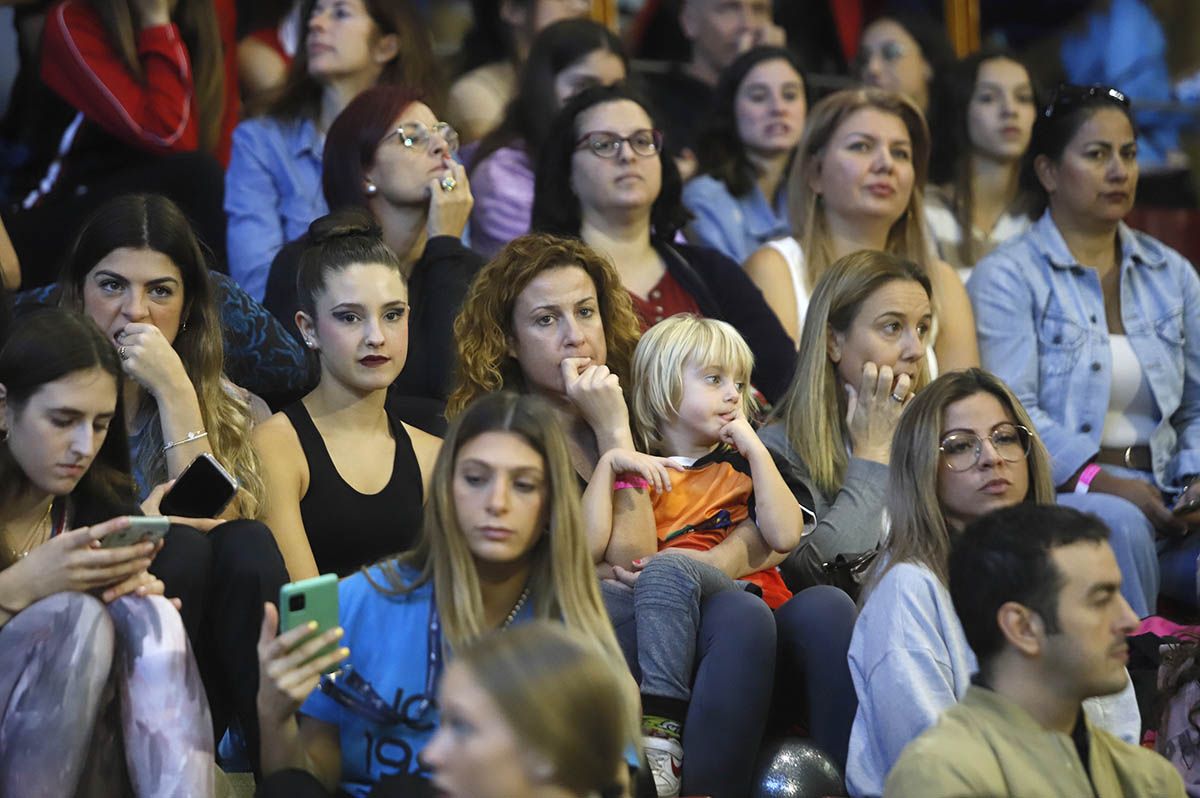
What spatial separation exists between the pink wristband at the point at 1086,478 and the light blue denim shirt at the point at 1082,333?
7cm

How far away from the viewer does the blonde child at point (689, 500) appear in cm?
296

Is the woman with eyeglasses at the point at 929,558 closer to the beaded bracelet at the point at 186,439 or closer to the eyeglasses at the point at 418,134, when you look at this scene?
the beaded bracelet at the point at 186,439

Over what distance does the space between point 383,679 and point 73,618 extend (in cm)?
47

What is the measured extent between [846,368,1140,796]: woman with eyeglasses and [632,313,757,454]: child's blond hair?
1.36 ft

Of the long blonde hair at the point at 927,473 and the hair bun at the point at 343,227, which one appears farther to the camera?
the hair bun at the point at 343,227

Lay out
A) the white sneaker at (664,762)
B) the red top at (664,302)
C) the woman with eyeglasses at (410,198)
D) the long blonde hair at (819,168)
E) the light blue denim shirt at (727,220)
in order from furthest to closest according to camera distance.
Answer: the light blue denim shirt at (727,220), the long blonde hair at (819,168), the red top at (664,302), the woman with eyeglasses at (410,198), the white sneaker at (664,762)

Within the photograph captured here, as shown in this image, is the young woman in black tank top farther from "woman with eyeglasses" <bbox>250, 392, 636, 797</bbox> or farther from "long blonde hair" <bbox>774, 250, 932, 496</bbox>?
"long blonde hair" <bbox>774, 250, 932, 496</bbox>

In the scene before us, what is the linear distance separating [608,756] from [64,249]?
2474 mm

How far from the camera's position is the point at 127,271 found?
3.25 metres

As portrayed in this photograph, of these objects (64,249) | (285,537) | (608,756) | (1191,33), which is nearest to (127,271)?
(285,537)

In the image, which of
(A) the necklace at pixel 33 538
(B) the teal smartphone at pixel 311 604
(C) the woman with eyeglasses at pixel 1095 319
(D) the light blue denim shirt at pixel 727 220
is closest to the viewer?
(B) the teal smartphone at pixel 311 604

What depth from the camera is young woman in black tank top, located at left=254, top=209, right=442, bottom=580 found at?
318 centimetres

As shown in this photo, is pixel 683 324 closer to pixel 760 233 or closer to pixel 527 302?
pixel 527 302

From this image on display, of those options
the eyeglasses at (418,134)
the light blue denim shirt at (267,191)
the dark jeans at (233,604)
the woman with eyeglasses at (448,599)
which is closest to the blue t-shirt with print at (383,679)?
the woman with eyeglasses at (448,599)
